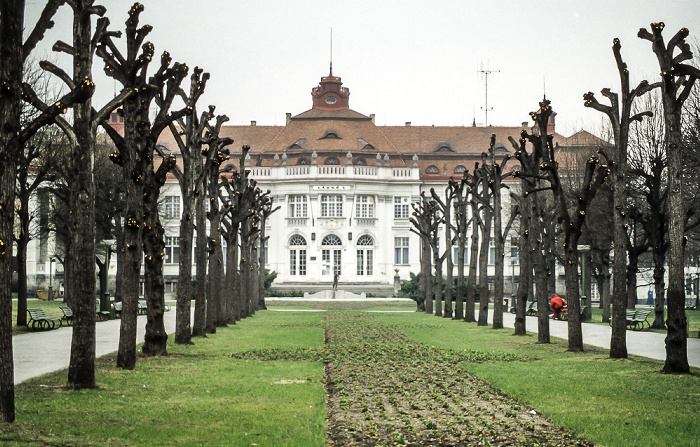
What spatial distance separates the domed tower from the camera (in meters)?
92.6

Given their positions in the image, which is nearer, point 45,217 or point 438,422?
point 438,422

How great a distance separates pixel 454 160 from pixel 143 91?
73.9m

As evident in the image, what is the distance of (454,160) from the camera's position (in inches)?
3477

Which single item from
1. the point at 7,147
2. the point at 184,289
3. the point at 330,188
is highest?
the point at 330,188

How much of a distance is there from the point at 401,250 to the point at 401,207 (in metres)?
4.16

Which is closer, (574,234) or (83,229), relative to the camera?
→ (83,229)

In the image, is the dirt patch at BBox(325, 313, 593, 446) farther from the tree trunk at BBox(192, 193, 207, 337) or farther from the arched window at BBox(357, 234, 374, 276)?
the arched window at BBox(357, 234, 374, 276)

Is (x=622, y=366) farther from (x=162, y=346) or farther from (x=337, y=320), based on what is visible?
(x=337, y=320)

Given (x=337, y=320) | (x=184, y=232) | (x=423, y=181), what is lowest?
(x=337, y=320)

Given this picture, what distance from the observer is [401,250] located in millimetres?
86750

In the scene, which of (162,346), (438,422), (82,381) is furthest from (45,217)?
(438,422)

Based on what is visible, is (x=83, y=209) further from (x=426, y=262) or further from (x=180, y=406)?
(x=426, y=262)

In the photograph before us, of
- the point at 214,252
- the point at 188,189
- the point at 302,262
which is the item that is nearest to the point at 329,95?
the point at 302,262

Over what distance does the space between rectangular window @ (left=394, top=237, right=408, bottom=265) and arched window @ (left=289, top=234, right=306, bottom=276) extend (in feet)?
29.0
